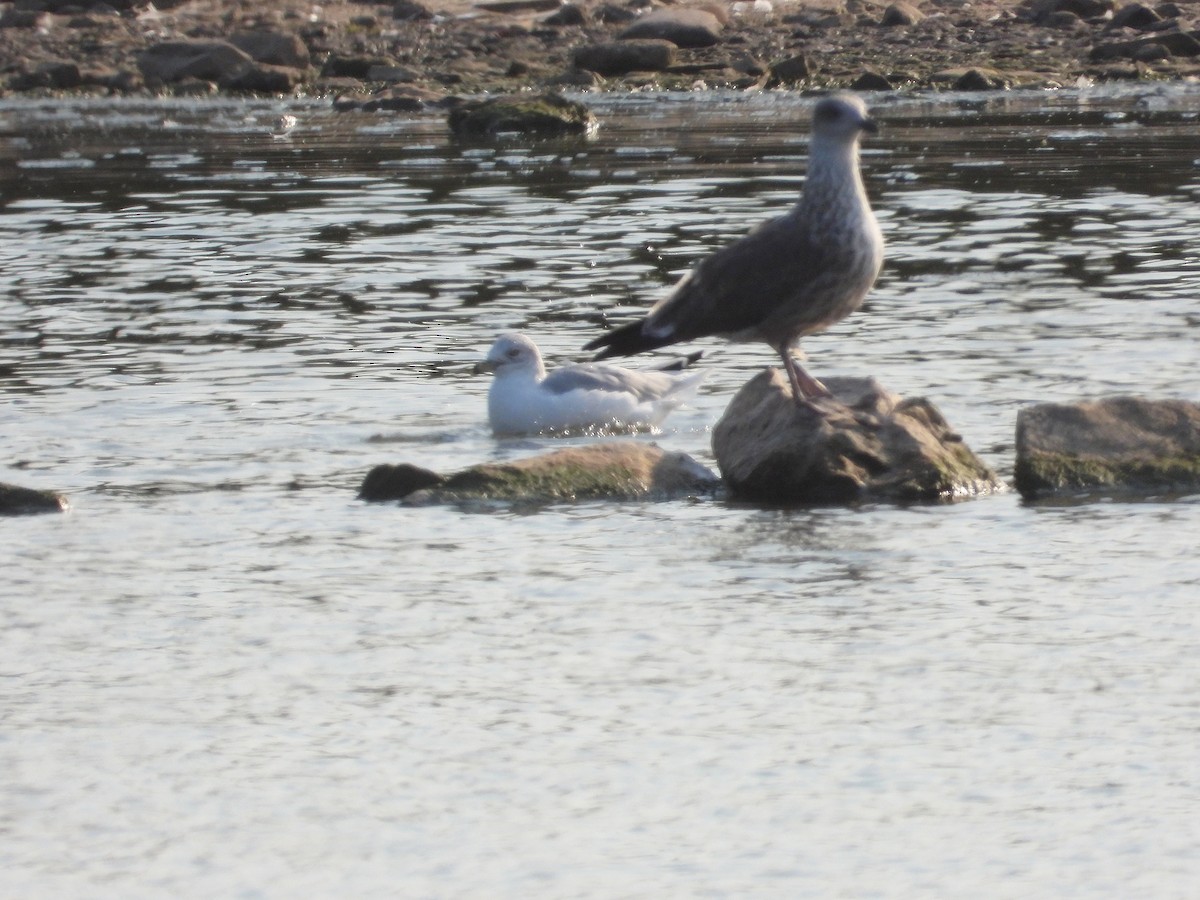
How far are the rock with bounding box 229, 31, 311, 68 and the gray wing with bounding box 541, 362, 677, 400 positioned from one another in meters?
28.1

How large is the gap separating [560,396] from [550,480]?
5.56 feet

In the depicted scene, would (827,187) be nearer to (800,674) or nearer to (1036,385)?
(1036,385)

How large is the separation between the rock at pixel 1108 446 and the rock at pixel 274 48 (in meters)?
30.2

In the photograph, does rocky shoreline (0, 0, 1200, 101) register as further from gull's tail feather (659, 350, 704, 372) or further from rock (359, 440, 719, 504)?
rock (359, 440, 719, 504)

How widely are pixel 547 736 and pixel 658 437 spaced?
5.08 meters

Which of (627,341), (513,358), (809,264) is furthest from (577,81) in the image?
(809,264)

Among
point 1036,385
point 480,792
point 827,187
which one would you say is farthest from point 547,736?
point 1036,385

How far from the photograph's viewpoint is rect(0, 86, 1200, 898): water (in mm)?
5652

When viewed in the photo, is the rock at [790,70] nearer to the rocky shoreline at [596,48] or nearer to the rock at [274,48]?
the rocky shoreline at [596,48]

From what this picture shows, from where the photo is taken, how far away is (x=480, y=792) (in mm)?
6035

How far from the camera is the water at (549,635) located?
5652 millimetres

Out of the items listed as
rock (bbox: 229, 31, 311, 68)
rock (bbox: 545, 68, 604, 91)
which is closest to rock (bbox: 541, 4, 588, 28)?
rock (bbox: 545, 68, 604, 91)

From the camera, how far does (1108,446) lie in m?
9.68

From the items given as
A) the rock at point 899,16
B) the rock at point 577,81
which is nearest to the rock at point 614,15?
the rock at point 577,81
